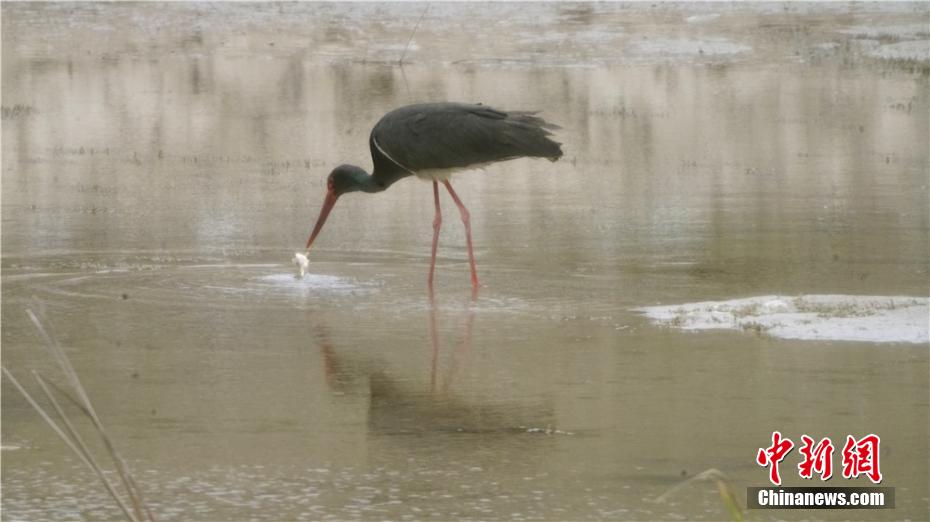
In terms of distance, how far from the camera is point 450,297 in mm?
9516

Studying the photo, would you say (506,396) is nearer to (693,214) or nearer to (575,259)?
(575,259)

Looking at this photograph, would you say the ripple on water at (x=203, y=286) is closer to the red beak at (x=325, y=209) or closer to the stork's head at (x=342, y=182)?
the red beak at (x=325, y=209)

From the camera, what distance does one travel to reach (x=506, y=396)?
275 inches

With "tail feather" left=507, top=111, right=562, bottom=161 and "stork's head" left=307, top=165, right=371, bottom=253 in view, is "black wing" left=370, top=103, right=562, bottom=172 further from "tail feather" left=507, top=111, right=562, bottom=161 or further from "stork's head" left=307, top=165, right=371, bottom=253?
"stork's head" left=307, top=165, right=371, bottom=253

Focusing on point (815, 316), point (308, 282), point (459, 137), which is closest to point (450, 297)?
point (308, 282)

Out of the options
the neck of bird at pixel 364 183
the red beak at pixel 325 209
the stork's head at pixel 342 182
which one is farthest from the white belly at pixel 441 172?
the red beak at pixel 325 209

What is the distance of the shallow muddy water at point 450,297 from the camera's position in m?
5.83

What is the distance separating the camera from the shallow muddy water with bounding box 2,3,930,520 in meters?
5.83

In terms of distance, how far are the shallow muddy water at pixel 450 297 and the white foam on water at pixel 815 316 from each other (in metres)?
0.13

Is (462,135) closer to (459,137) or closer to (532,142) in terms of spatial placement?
(459,137)

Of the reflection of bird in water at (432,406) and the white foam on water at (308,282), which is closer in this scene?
the reflection of bird in water at (432,406)

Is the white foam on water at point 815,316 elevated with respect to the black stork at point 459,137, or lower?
lower

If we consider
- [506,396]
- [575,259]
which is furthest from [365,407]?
[575,259]

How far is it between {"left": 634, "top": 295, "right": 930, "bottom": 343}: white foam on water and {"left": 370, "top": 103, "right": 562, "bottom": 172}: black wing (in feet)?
5.06
